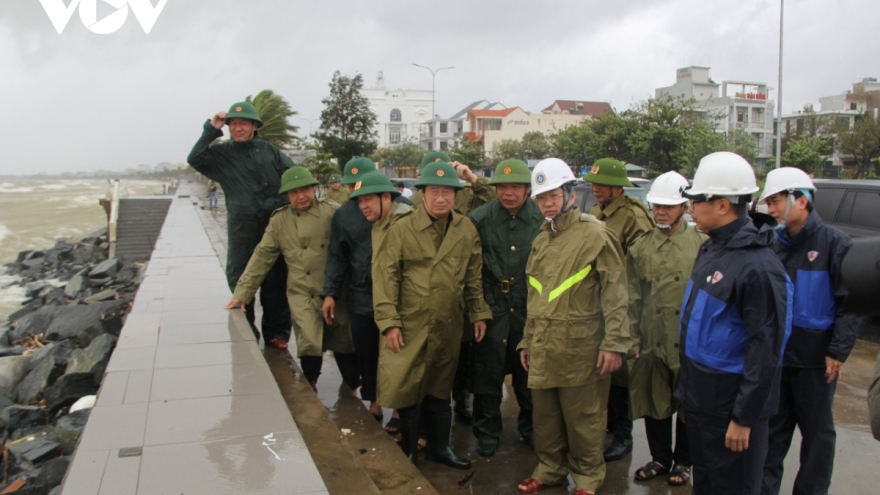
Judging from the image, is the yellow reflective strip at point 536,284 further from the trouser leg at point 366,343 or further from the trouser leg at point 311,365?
the trouser leg at point 311,365

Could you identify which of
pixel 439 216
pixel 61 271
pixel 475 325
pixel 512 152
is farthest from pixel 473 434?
pixel 512 152

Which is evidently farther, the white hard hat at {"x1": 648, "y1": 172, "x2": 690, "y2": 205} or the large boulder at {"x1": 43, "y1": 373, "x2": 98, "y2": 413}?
the large boulder at {"x1": 43, "y1": 373, "x2": 98, "y2": 413}

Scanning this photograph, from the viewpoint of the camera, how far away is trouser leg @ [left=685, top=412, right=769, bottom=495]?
3043 millimetres

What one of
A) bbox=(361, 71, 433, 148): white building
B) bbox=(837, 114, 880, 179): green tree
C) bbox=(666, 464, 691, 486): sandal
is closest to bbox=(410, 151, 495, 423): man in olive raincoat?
bbox=(666, 464, 691, 486): sandal

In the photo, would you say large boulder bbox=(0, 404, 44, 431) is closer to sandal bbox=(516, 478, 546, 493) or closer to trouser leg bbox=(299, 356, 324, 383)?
trouser leg bbox=(299, 356, 324, 383)

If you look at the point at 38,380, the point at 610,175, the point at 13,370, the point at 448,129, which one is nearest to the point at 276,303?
the point at 610,175

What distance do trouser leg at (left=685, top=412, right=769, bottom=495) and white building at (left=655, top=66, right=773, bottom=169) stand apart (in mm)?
56427

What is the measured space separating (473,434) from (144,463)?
235cm

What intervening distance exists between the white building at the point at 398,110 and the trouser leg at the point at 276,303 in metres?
96.2

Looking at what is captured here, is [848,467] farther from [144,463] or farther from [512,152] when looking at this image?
[512,152]

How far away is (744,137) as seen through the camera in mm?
36781

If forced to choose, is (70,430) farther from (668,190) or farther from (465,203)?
(668,190)

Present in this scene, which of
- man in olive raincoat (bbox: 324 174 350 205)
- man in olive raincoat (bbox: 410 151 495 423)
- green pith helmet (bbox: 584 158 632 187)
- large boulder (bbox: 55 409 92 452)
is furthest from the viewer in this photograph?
man in olive raincoat (bbox: 324 174 350 205)

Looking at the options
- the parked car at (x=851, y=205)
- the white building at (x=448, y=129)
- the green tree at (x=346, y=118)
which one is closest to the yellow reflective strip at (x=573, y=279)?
the parked car at (x=851, y=205)
